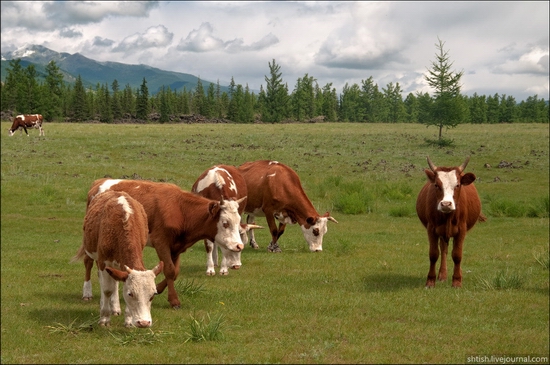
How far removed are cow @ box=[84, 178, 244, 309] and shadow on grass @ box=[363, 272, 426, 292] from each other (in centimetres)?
344

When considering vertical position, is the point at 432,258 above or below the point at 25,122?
below

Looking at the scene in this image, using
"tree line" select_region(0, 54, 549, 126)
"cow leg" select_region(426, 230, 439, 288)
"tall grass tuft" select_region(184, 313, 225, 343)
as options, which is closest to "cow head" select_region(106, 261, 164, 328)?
"tall grass tuft" select_region(184, 313, 225, 343)

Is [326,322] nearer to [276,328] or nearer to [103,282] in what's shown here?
[276,328]

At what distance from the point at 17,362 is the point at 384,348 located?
505cm

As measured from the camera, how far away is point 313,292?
37.8 feet

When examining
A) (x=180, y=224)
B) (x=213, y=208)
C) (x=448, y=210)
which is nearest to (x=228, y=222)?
(x=213, y=208)

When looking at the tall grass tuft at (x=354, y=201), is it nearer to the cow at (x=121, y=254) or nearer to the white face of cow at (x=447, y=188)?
the white face of cow at (x=447, y=188)

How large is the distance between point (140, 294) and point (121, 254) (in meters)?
0.99

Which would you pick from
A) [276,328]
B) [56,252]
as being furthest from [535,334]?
[56,252]

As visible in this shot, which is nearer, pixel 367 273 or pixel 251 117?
pixel 367 273

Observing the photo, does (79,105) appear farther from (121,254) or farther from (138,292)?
(138,292)

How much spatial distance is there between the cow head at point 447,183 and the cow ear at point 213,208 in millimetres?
4189

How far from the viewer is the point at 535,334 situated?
28.7ft

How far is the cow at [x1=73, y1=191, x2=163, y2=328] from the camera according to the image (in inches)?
313
